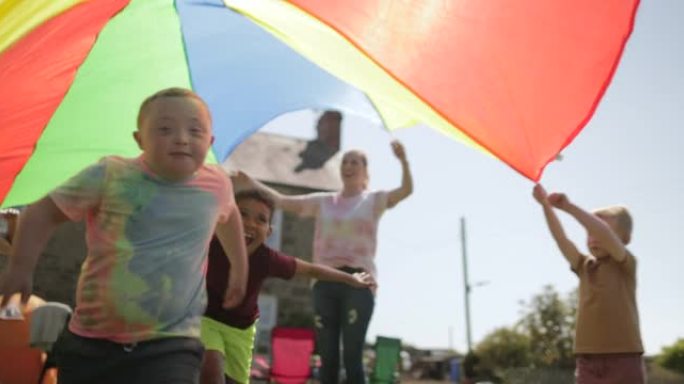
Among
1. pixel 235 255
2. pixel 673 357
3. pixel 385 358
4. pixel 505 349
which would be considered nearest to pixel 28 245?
pixel 235 255

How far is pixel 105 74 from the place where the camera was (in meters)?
4.66

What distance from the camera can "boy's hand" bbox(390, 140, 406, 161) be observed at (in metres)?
4.57

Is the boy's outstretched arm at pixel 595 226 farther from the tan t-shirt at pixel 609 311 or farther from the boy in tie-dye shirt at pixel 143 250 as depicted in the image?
the boy in tie-dye shirt at pixel 143 250

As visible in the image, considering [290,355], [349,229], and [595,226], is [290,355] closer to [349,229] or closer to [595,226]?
[349,229]

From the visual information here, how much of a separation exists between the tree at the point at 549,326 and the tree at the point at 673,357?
318 centimetres

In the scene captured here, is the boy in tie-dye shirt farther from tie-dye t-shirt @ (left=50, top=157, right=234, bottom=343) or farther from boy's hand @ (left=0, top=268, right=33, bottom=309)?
boy's hand @ (left=0, top=268, right=33, bottom=309)

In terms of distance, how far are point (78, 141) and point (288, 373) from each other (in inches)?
127

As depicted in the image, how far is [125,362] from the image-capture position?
2354 millimetres

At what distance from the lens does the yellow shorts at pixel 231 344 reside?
11.5 ft

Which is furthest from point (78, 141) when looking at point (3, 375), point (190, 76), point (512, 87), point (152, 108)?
point (512, 87)

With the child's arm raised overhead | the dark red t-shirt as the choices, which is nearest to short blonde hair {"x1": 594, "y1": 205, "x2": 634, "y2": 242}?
the child's arm raised overhead

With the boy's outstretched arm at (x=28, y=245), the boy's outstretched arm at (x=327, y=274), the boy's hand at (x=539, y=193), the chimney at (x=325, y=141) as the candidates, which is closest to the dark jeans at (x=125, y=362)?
the boy's outstretched arm at (x=28, y=245)

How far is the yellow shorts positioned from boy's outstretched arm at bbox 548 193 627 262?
1.54 m

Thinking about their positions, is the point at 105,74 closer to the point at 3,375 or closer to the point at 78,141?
the point at 78,141
